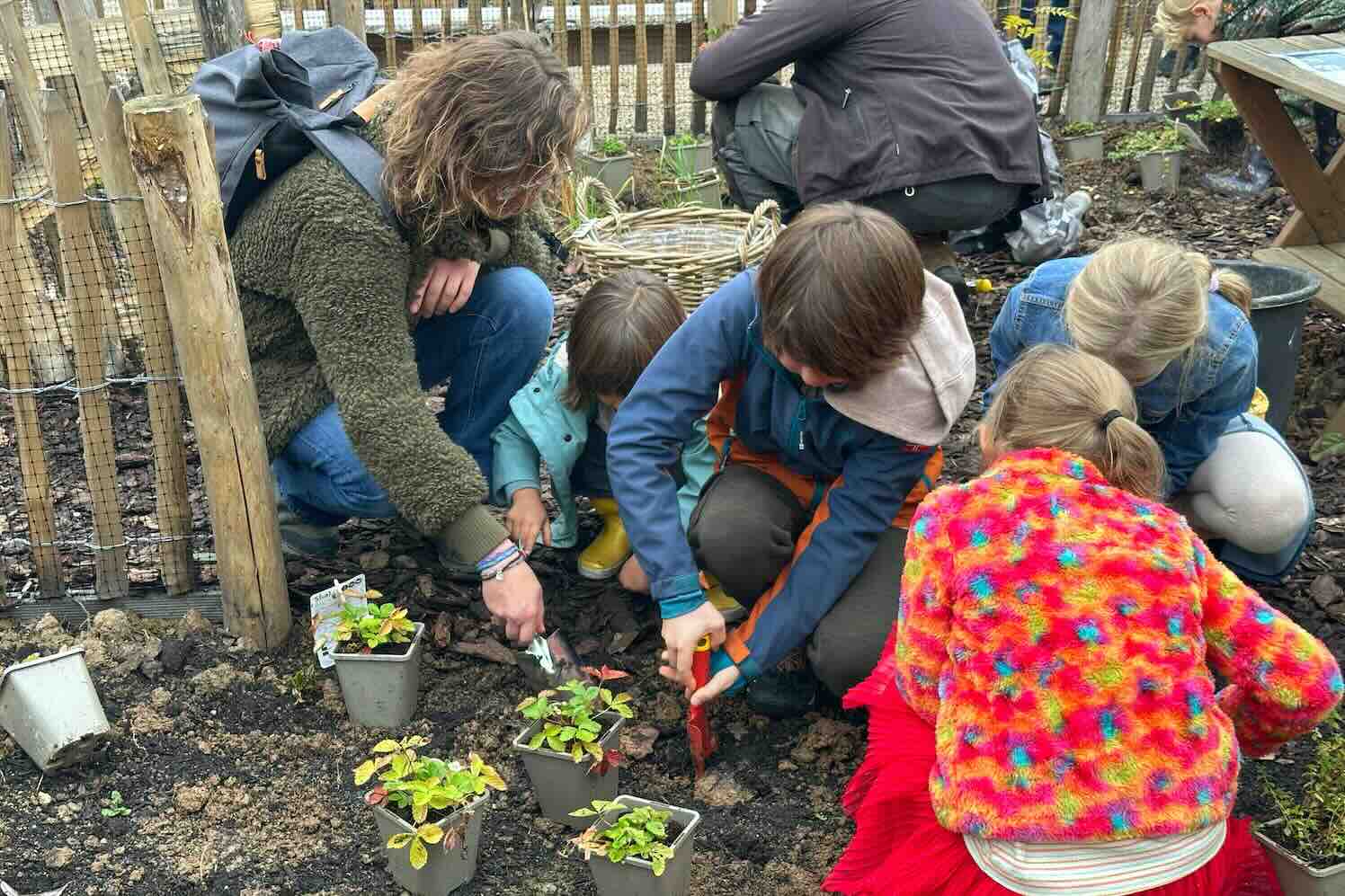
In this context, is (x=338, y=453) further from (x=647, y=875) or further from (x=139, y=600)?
(x=647, y=875)

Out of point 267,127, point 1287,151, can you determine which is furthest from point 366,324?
point 1287,151

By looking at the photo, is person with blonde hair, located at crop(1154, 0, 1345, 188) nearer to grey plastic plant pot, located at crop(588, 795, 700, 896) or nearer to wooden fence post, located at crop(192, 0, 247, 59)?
wooden fence post, located at crop(192, 0, 247, 59)

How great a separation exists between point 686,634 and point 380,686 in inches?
27.3

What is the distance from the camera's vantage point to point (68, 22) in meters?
3.50

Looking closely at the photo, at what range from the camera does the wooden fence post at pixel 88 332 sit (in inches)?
104

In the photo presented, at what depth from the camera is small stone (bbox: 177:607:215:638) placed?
2.83 metres

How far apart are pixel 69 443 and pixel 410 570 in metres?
1.43

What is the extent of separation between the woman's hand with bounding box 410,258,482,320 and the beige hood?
100 cm

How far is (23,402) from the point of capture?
2.80 m

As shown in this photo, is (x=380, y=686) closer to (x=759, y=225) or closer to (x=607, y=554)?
(x=607, y=554)

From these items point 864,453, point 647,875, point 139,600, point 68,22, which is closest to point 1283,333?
point 864,453

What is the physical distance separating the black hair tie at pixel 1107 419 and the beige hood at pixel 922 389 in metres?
0.48

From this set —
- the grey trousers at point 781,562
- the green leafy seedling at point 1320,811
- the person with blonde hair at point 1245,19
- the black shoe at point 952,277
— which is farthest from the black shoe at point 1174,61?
the green leafy seedling at point 1320,811

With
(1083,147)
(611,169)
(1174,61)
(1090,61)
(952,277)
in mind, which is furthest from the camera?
(1174,61)
